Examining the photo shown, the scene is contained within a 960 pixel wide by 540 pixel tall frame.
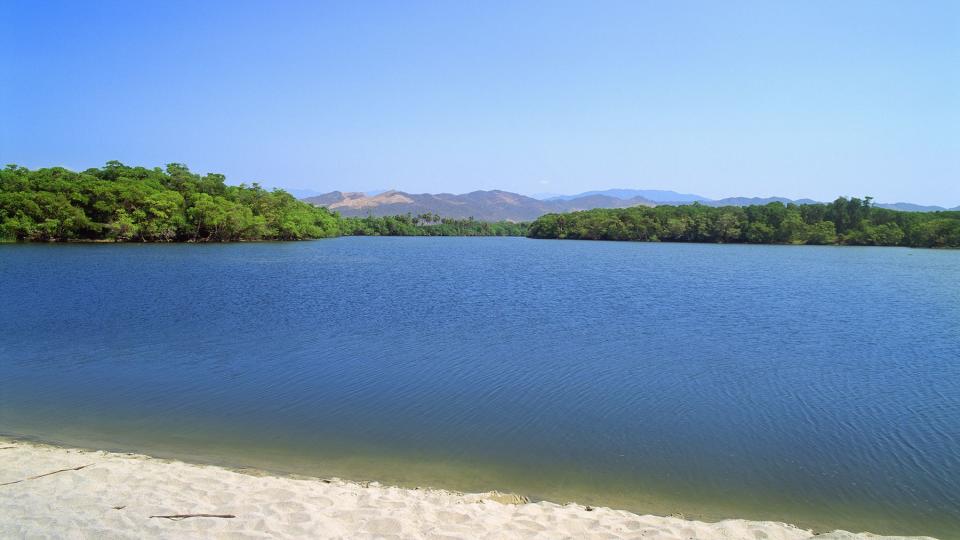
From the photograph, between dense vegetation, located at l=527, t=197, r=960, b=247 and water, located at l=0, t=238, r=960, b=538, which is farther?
dense vegetation, located at l=527, t=197, r=960, b=247

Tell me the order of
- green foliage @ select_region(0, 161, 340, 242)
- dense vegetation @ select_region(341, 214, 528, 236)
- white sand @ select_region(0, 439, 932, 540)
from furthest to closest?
dense vegetation @ select_region(341, 214, 528, 236)
green foliage @ select_region(0, 161, 340, 242)
white sand @ select_region(0, 439, 932, 540)

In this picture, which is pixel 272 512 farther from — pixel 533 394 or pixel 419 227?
pixel 419 227

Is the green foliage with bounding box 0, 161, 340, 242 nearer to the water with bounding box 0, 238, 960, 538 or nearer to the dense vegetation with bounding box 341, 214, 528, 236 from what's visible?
the water with bounding box 0, 238, 960, 538

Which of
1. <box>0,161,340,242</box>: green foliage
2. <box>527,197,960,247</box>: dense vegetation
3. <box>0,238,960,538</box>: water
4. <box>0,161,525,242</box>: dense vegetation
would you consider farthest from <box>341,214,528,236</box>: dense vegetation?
<box>0,238,960,538</box>: water

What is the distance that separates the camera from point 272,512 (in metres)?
5.82

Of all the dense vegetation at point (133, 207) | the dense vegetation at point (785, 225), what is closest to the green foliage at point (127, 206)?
the dense vegetation at point (133, 207)

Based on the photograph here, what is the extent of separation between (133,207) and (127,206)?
2.89 ft

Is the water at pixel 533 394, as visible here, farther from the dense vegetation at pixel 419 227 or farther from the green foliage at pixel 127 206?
the dense vegetation at pixel 419 227

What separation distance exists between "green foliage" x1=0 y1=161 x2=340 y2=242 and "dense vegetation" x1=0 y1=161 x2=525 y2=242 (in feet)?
0.29

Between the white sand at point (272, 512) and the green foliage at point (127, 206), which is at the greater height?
the green foliage at point (127, 206)

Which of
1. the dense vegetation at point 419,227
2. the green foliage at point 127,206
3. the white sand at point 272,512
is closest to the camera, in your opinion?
the white sand at point 272,512

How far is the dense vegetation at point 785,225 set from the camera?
94.7m

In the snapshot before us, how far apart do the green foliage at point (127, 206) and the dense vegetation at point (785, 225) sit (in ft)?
251

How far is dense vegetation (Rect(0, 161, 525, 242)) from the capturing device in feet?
203
